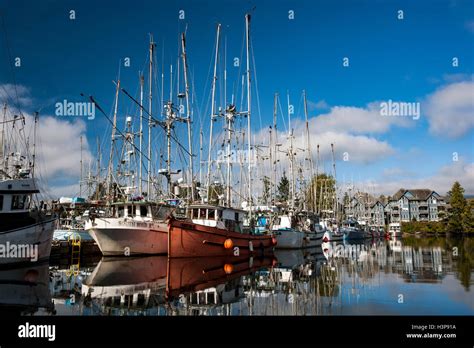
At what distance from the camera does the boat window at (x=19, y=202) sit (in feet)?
85.1

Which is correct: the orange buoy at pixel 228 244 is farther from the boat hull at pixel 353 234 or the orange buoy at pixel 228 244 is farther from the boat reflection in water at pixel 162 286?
the boat hull at pixel 353 234

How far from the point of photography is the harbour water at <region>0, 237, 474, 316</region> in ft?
47.4

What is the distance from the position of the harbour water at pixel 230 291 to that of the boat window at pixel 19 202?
399 centimetres

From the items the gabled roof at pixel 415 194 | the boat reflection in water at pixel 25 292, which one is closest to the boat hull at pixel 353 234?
the gabled roof at pixel 415 194

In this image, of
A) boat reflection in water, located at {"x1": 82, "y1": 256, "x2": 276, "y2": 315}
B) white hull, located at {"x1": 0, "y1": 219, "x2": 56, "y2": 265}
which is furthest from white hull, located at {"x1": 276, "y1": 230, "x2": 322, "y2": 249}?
white hull, located at {"x1": 0, "y1": 219, "x2": 56, "y2": 265}

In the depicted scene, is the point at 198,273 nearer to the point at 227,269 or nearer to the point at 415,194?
the point at 227,269

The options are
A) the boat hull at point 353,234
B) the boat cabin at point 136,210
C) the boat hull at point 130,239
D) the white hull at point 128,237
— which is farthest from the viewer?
the boat hull at point 353,234

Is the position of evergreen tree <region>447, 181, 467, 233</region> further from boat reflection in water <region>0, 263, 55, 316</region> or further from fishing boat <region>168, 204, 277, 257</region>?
boat reflection in water <region>0, 263, 55, 316</region>

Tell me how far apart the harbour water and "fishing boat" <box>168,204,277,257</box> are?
244 centimetres

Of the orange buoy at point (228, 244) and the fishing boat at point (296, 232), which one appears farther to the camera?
the fishing boat at point (296, 232)

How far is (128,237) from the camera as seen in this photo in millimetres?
31688

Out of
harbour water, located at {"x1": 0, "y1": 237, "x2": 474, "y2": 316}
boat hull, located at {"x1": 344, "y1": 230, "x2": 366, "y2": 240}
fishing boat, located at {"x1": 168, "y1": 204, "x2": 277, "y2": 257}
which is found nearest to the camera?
harbour water, located at {"x1": 0, "y1": 237, "x2": 474, "y2": 316}

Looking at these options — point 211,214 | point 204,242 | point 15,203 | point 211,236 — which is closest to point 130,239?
point 204,242
